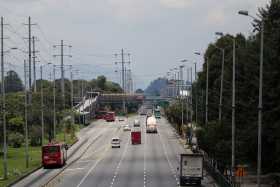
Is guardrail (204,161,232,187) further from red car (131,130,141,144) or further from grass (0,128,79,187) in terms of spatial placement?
red car (131,130,141,144)

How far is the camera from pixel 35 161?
323ft

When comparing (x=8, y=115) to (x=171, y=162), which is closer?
(x=171, y=162)

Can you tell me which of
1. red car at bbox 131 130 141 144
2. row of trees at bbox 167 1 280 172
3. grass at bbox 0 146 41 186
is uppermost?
row of trees at bbox 167 1 280 172

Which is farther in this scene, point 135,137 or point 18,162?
point 135,137

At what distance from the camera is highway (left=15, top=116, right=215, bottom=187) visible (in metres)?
70.1

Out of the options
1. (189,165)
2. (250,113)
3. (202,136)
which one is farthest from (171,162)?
(250,113)

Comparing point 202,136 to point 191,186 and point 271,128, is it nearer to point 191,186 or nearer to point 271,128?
point 191,186

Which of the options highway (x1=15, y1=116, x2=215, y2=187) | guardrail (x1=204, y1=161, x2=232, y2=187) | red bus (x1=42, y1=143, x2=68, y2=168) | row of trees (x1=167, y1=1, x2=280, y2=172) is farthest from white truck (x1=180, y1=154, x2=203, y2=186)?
red bus (x1=42, y1=143, x2=68, y2=168)

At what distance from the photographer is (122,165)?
9025 centimetres

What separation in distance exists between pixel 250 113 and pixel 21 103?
215ft

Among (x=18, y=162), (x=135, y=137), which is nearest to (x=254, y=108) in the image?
(x=18, y=162)

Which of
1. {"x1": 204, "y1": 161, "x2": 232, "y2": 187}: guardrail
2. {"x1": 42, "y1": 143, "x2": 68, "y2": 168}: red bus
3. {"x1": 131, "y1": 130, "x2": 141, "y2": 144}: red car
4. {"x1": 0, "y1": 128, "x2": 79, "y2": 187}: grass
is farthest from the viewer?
{"x1": 131, "y1": 130, "x2": 141, "y2": 144}: red car

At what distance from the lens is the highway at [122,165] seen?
7012 centimetres

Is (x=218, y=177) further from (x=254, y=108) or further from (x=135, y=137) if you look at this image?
(x=135, y=137)
